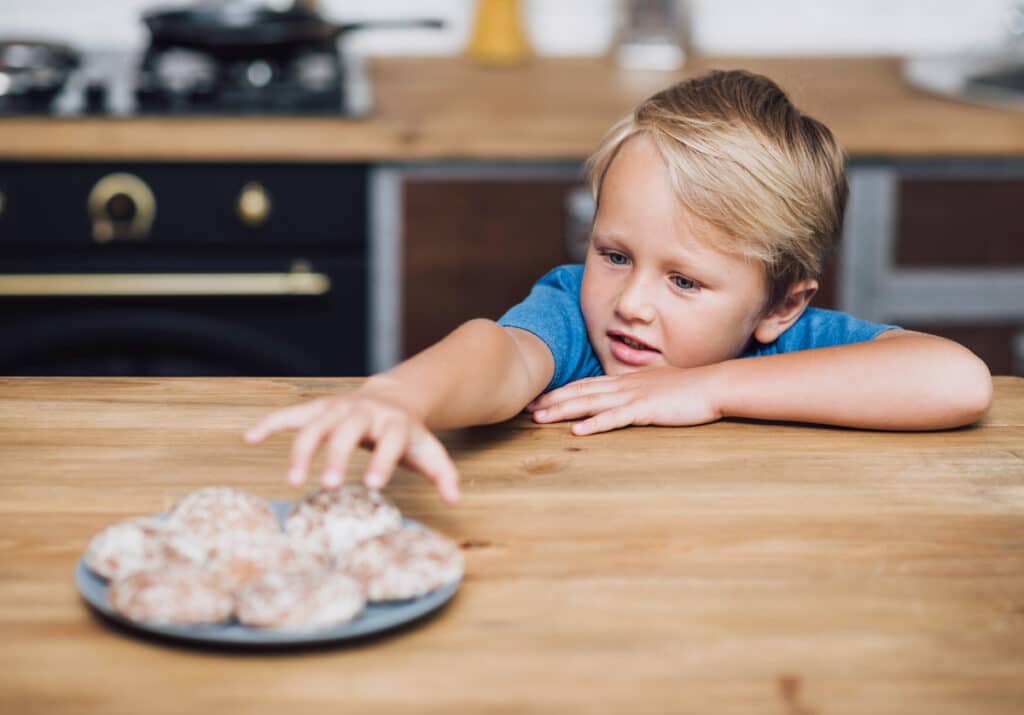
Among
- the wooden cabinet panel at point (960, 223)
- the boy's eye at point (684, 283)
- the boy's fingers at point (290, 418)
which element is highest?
the boy's fingers at point (290, 418)

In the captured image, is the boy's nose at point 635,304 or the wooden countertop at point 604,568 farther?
the boy's nose at point 635,304

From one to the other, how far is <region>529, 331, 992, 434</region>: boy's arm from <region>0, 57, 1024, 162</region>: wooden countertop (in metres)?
1.07

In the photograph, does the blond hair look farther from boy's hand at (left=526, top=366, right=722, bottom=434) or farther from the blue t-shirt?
boy's hand at (left=526, top=366, right=722, bottom=434)

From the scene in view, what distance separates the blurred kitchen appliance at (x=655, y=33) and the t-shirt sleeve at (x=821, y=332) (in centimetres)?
134

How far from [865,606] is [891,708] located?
0.34ft

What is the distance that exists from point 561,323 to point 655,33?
1529mm

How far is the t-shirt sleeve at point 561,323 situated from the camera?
1.22 metres

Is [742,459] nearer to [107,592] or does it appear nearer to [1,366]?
[107,592]

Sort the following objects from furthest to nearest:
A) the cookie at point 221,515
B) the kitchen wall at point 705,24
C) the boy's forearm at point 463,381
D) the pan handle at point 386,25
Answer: the kitchen wall at point 705,24 < the pan handle at point 386,25 < the boy's forearm at point 463,381 < the cookie at point 221,515

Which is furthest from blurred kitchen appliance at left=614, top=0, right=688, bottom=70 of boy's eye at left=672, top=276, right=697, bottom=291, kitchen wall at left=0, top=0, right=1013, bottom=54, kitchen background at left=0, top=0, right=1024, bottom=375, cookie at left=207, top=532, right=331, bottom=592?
cookie at left=207, top=532, right=331, bottom=592

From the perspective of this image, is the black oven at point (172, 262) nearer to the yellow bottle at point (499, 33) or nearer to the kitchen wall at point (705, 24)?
the yellow bottle at point (499, 33)

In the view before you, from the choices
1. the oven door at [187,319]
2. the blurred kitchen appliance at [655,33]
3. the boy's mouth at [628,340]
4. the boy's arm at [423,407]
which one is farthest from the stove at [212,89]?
the boy's arm at [423,407]

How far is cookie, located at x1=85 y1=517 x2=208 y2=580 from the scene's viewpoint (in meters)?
0.67

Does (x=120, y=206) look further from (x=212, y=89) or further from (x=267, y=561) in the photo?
(x=267, y=561)
